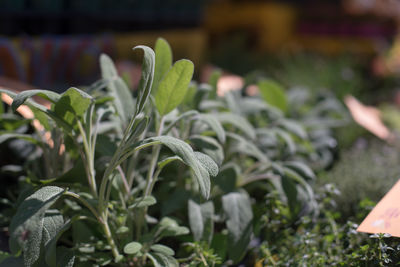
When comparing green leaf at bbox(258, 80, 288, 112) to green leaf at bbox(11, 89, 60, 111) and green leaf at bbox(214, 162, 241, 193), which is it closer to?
green leaf at bbox(214, 162, 241, 193)

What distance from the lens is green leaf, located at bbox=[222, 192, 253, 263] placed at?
104 centimetres

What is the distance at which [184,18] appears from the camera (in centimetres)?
343

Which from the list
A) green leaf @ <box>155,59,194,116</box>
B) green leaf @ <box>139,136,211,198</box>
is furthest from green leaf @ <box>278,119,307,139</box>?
green leaf @ <box>139,136,211,198</box>

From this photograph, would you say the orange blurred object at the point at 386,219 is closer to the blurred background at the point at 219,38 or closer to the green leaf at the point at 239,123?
the green leaf at the point at 239,123

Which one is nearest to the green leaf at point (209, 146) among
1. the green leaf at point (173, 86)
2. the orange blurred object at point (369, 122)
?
the green leaf at point (173, 86)

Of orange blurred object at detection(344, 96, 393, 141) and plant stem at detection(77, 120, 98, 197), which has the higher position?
plant stem at detection(77, 120, 98, 197)

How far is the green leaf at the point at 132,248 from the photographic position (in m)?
0.86

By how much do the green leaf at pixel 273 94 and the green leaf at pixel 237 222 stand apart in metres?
0.65

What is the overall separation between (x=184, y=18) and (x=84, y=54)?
1.40m

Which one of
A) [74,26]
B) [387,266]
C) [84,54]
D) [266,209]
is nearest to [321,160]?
[266,209]

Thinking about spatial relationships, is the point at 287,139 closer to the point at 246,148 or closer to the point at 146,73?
the point at 246,148

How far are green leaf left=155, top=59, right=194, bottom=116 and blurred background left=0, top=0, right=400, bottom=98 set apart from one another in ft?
2.22

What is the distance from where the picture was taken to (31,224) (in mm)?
710

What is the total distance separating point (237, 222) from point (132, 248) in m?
0.29
